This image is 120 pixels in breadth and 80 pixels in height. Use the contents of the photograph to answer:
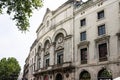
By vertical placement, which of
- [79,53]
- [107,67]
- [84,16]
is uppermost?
[84,16]

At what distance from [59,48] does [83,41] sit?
7.61 metres

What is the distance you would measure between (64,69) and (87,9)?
31.9 feet

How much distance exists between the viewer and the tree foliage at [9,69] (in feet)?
235

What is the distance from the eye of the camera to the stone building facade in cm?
2812

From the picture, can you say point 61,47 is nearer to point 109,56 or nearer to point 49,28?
point 49,28

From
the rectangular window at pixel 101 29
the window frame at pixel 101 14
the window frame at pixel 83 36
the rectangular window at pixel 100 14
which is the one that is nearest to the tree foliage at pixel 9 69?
the window frame at pixel 83 36

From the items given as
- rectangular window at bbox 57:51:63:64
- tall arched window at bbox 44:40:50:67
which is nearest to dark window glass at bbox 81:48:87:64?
rectangular window at bbox 57:51:63:64

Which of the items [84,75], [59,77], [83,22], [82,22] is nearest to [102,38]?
[83,22]

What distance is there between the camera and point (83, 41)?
33.1 meters

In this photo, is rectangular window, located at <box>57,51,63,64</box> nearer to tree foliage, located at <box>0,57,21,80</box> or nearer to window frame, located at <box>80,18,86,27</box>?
window frame, located at <box>80,18,86,27</box>

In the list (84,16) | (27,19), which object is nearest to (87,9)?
(84,16)

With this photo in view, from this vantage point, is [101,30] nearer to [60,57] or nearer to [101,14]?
[101,14]

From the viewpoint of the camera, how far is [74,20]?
3594cm

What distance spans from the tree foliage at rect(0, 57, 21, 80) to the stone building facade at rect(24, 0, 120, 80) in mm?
27895
